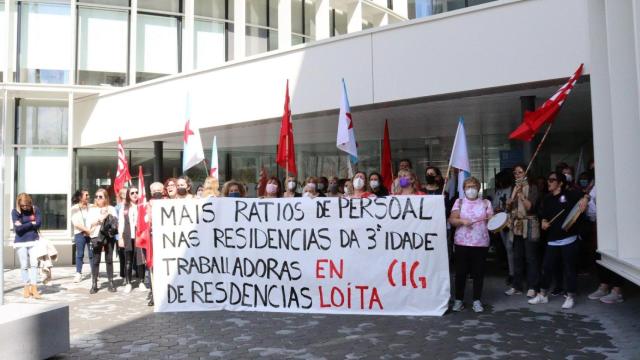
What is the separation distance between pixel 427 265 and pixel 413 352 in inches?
72.0

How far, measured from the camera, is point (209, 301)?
26.7 feet

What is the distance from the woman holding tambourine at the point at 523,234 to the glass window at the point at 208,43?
37.1 ft

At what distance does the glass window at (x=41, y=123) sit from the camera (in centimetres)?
1581

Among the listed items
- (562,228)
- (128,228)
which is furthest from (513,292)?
(128,228)

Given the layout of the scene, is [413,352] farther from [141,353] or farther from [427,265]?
[141,353]

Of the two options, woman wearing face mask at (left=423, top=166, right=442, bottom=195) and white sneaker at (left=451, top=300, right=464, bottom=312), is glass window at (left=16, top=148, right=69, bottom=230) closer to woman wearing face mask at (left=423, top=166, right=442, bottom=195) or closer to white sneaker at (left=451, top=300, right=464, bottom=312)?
woman wearing face mask at (left=423, top=166, right=442, bottom=195)

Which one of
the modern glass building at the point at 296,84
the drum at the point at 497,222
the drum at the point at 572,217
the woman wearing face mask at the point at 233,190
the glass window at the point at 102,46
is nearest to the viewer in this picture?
the drum at the point at 497,222

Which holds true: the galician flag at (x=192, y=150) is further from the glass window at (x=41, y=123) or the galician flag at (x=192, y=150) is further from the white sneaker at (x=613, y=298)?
the glass window at (x=41, y=123)

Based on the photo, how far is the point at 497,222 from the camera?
761cm

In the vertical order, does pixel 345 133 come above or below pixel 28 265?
above

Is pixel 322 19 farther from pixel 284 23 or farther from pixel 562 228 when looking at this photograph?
pixel 562 228

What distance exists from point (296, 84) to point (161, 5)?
7.68 m

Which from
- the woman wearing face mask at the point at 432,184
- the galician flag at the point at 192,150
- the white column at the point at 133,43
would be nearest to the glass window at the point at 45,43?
the white column at the point at 133,43

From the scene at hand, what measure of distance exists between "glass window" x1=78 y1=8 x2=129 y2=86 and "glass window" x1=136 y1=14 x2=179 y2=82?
419 millimetres
